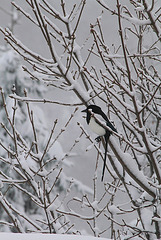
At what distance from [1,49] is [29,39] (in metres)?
10.2

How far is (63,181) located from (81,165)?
725cm

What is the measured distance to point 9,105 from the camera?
7484 mm

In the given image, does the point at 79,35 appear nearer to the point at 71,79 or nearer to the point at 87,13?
the point at 87,13

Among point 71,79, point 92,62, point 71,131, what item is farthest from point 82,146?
point 71,79

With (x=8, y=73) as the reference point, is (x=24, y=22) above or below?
above

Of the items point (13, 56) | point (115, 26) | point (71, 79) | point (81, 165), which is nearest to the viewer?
point (71, 79)

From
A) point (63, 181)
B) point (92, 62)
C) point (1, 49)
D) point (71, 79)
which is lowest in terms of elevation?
point (71, 79)

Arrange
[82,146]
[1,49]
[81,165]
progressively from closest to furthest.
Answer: [1,49] → [82,146] → [81,165]

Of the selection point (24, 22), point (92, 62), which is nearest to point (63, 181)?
point (92, 62)

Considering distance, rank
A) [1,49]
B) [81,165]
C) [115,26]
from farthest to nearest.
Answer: [115,26] → [81,165] → [1,49]

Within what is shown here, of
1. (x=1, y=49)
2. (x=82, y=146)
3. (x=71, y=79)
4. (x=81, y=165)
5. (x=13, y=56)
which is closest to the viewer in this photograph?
(x=71, y=79)

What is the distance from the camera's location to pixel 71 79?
211 cm

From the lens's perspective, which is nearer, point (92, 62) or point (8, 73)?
point (8, 73)

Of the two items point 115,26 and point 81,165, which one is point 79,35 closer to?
point 115,26
